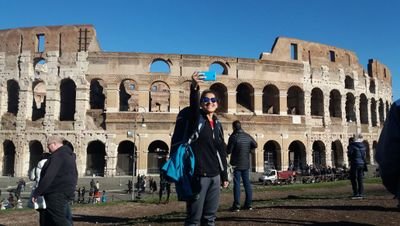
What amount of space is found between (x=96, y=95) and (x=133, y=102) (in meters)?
3.46

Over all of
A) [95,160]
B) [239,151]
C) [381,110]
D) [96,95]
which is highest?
[96,95]

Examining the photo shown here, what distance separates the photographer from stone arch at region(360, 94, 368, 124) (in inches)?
1515

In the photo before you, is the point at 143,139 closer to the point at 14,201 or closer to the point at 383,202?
the point at 14,201

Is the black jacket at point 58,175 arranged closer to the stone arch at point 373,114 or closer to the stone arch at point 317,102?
the stone arch at point 317,102

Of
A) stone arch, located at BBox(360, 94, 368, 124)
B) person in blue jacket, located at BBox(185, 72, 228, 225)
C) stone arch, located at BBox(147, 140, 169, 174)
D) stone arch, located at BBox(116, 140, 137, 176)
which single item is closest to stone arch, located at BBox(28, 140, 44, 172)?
stone arch, located at BBox(116, 140, 137, 176)

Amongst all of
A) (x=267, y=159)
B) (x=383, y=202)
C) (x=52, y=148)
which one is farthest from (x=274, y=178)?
(x=52, y=148)

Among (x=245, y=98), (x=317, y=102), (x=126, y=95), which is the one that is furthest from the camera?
(x=317, y=102)

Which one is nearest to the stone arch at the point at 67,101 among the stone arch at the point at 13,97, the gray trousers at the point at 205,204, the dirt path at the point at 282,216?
the stone arch at the point at 13,97

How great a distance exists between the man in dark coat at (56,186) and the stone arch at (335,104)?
34.4m

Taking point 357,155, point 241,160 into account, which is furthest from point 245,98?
point 241,160

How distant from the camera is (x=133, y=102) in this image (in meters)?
35.1

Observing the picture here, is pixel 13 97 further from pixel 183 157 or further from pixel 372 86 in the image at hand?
pixel 372 86

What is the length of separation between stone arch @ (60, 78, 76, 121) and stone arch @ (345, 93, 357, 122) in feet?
87.5

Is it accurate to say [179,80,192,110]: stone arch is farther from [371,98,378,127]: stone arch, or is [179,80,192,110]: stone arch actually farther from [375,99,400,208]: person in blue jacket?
[375,99,400,208]: person in blue jacket
